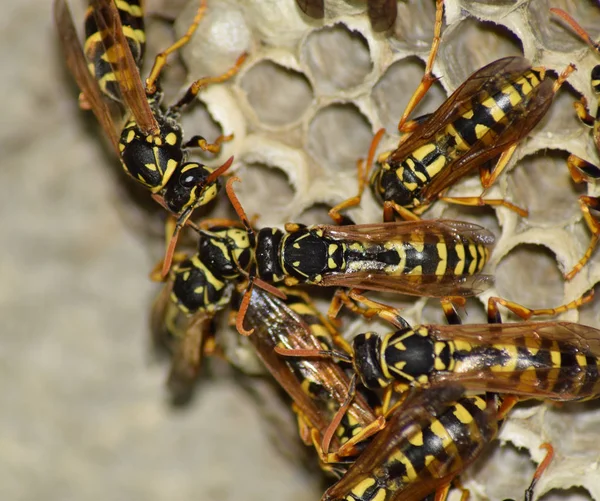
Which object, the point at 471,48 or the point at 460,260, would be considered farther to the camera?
the point at 471,48

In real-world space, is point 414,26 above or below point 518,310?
above

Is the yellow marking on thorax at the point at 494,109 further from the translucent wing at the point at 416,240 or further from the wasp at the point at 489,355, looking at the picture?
the wasp at the point at 489,355

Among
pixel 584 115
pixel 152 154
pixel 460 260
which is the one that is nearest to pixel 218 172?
pixel 152 154

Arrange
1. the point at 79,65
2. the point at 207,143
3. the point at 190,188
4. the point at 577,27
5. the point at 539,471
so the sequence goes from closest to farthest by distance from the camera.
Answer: the point at 577,27, the point at 539,471, the point at 190,188, the point at 207,143, the point at 79,65

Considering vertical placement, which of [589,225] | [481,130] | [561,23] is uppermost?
[561,23]

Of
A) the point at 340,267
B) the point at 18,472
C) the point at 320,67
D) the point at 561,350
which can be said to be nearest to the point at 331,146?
the point at 320,67

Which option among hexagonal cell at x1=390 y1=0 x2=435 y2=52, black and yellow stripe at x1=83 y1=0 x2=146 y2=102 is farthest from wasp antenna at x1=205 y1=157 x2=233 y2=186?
hexagonal cell at x1=390 y1=0 x2=435 y2=52

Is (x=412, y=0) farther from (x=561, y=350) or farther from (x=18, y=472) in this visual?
(x=18, y=472)

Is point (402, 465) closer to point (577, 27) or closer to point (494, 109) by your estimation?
point (494, 109)
